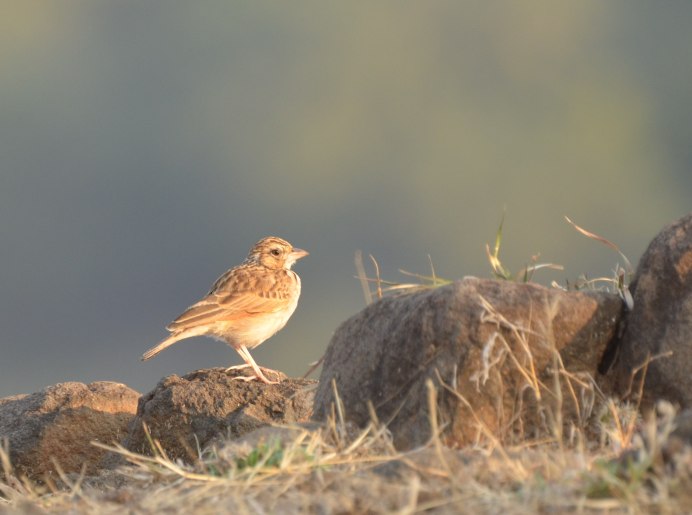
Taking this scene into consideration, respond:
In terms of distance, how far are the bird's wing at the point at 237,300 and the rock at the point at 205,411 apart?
6.35 ft

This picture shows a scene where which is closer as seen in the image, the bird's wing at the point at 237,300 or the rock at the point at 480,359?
the rock at the point at 480,359

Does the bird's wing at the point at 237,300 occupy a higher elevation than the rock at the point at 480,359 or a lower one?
higher

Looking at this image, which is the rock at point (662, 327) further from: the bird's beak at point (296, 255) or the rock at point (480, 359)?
the bird's beak at point (296, 255)

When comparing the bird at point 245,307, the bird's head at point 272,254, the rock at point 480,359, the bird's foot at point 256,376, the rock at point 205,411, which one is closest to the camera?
the rock at point 480,359

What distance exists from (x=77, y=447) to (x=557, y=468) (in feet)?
16.5

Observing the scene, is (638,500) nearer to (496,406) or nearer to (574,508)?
(574,508)

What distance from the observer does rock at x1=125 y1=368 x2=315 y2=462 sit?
7.18 m

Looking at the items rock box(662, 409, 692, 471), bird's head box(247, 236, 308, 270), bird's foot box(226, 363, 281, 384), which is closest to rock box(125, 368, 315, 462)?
A: bird's foot box(226, 363, 281, 384)

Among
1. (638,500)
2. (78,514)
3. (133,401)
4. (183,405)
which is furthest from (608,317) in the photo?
(133,401)

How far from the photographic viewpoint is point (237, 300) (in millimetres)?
9711

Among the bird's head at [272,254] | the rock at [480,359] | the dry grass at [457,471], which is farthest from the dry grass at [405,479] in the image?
the bird's head at [272,254]

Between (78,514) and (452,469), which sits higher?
(78,514)

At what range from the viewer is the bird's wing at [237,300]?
9.46 meters

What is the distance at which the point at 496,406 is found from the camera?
4.67 metres
